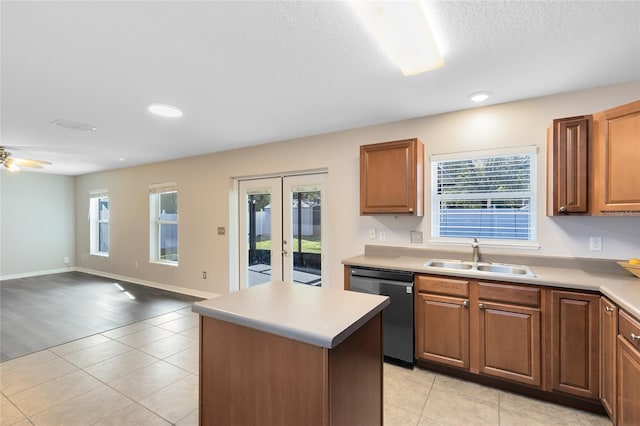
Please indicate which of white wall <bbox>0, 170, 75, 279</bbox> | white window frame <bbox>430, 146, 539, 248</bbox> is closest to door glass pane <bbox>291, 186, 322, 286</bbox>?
white window frame <bbox>430, 146, 539, 248</bbox>

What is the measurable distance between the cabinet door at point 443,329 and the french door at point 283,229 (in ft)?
5.21

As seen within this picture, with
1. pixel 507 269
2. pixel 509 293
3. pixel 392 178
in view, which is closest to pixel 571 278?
pixel 509 293

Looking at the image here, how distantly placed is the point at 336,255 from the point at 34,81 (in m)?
3.18

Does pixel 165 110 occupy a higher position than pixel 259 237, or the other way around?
pixel 165 110

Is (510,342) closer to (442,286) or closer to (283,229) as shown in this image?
(442,286)

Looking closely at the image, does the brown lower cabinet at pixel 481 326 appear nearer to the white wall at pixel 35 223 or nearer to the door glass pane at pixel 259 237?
the door glass pane at pixel 259 237

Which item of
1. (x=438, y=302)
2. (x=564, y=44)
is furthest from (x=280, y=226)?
(x=564, y=44)

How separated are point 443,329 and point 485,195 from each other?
136 cm

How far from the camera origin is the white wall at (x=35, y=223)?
6590 mm

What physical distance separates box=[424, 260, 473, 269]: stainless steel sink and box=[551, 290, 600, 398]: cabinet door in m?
0.78

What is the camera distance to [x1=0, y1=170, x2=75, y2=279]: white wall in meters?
6.59

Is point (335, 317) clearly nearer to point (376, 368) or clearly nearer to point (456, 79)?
point (376, 368)

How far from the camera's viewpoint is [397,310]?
270 cm

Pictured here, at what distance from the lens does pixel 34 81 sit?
2.31 meters
